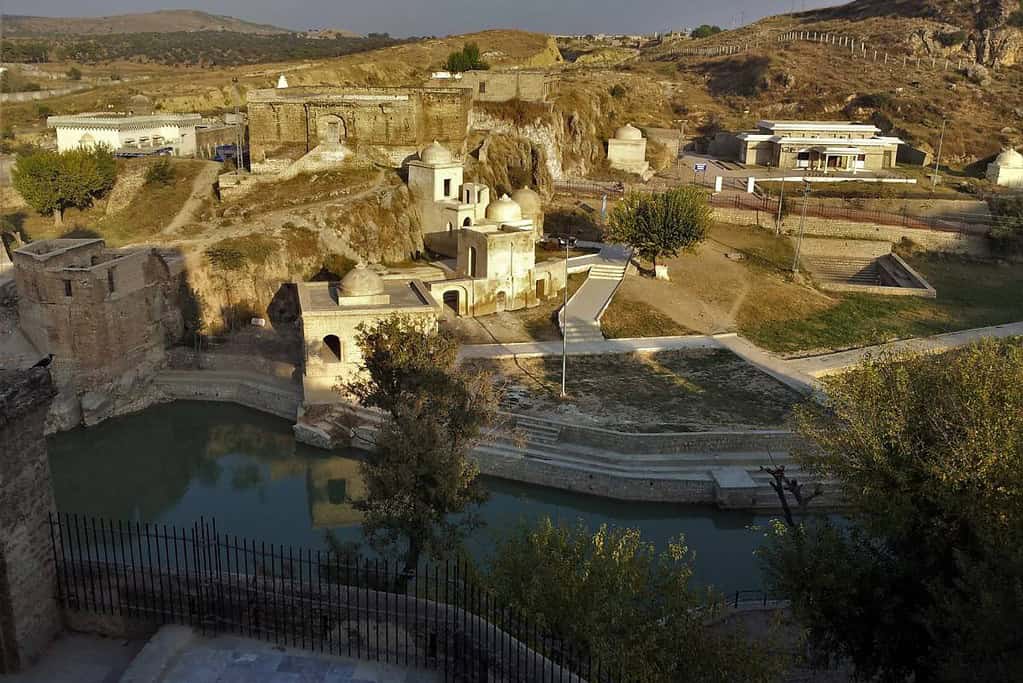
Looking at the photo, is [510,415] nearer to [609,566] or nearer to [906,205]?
[609,566]

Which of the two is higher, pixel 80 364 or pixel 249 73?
pixel 249 73

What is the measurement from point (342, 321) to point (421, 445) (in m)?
8.77

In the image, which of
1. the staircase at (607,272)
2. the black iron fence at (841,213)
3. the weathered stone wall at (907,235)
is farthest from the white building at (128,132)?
the weathered stone wall at (907,235)

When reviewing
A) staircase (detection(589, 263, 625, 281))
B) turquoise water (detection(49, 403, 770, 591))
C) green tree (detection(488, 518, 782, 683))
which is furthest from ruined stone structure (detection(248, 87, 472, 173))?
green tree (detection(488, 518, 782, 683))

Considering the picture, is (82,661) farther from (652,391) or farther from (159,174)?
(159,174)

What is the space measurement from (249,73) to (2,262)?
38.8 meters

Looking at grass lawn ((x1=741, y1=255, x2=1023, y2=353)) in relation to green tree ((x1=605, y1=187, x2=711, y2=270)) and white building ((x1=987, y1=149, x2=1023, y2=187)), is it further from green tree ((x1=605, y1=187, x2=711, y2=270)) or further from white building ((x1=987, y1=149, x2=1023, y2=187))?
white building ((x1=987, y1=149, x2=1023, y2=187))

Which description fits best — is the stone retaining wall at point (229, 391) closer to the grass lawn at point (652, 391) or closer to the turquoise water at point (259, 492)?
the turquoise water at point (259, 492)

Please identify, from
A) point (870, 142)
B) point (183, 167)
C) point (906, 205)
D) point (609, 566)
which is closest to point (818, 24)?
point (870, 142)

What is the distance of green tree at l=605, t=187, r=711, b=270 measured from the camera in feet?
101

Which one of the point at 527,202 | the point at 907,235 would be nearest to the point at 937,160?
the point at 907,235

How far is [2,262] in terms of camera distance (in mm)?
25297

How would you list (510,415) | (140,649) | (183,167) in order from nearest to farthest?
(140,649)
(510,415)
(183,167)

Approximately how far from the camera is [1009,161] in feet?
155
